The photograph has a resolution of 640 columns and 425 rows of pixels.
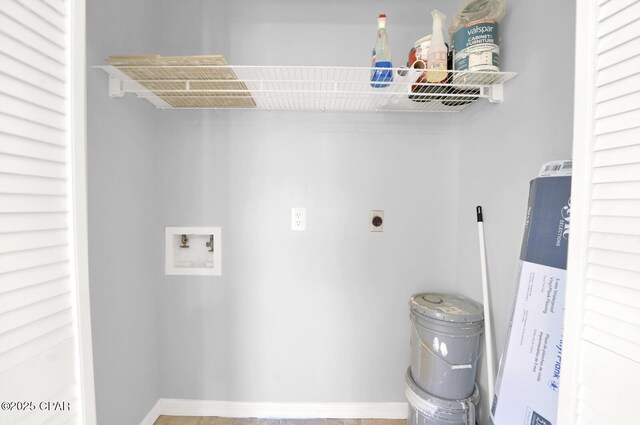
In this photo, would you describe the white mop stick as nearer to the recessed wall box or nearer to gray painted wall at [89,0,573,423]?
gray painted wall at [89,0,573,423]

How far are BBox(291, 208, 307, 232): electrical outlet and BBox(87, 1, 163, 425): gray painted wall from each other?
2.52 feet

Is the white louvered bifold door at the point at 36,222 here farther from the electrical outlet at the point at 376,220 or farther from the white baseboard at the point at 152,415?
the electrical outlet at the point at 376,220

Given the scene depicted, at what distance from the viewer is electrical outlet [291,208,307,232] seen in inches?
60.3

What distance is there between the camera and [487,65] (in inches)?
40.7

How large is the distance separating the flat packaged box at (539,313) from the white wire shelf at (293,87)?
517mm

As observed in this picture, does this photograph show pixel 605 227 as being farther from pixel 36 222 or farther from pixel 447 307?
pixel 36 222

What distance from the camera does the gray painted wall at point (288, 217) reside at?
57.9 inches

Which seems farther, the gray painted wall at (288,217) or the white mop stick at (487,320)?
the gray painted wall at (288,217)

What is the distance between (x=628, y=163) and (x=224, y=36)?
1.71m

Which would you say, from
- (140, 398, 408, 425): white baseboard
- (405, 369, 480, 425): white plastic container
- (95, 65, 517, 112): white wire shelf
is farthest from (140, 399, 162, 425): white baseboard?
(95, 65, 517, 112): white wire shelf

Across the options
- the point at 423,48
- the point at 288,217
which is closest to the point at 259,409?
the point at 288,217

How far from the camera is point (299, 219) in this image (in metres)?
1.53

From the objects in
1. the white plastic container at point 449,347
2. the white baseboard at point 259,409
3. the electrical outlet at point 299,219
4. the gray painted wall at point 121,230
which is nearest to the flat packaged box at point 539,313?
the white plastic container at point 449,347

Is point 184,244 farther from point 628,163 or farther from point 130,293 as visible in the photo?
point 628,163
